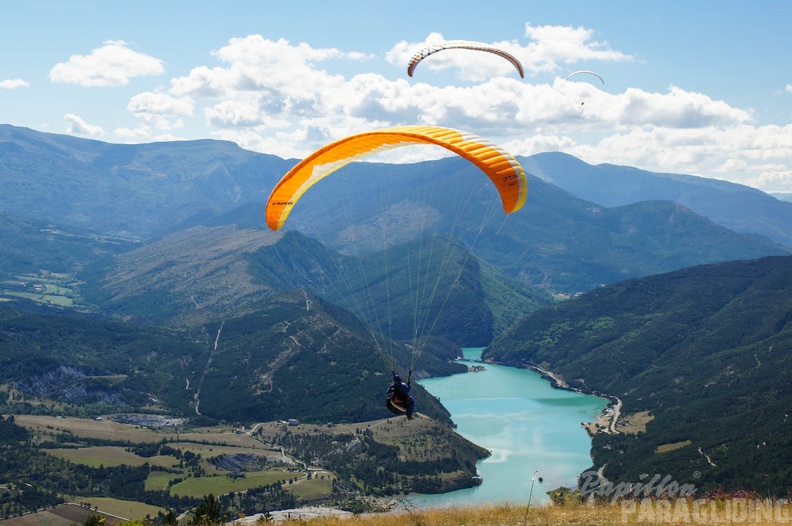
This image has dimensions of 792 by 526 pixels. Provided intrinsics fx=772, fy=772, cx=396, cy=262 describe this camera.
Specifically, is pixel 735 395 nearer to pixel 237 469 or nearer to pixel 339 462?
pixel 339 462

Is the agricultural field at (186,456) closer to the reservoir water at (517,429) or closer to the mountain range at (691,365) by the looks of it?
the reservoir water at (517,429)

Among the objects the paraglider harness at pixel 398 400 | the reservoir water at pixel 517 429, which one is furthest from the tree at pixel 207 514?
the reservoir water at pixel 517 429

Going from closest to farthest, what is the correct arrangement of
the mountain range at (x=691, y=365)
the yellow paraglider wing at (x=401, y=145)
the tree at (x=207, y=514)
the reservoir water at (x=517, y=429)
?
the tree at (x=207, y=514), the yellow paraglider wing at (x=401, y=145), the mountain range at (x=691, y=365), the reservoir water at (x=517, y=429)

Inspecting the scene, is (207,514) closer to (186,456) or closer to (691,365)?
(186,456)

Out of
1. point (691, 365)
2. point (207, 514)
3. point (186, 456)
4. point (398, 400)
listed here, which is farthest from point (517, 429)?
point (207, 514)

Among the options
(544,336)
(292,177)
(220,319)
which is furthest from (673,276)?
(292,177)

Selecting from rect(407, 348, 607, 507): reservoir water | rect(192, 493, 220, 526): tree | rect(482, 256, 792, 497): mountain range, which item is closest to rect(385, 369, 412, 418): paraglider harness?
rect(192, 493, 220, 526): tree
